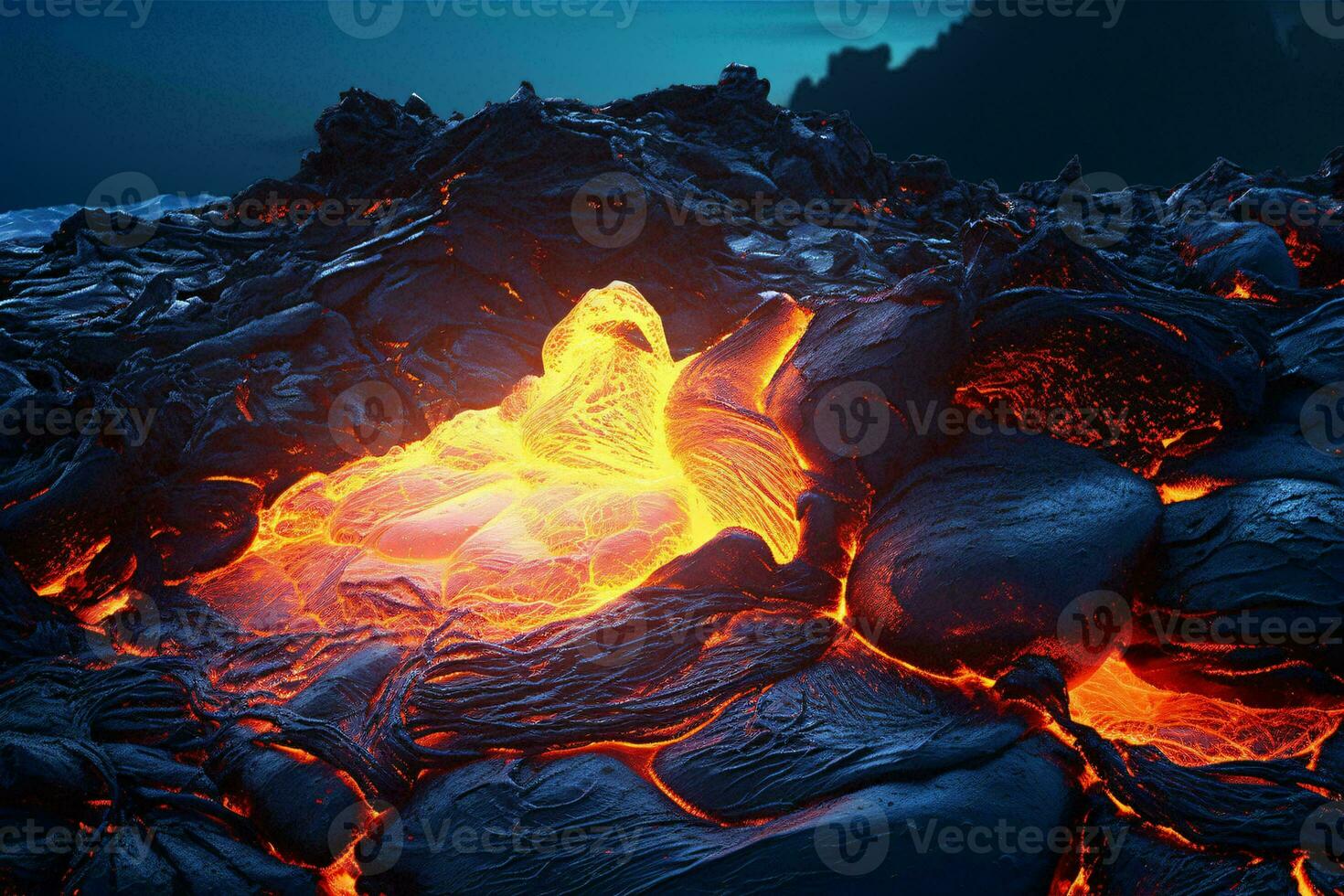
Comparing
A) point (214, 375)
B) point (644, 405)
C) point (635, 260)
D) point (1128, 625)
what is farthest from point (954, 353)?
point (214, 375)

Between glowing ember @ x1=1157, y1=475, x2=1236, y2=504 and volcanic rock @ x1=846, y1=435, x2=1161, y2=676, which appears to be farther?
glowing ember @ x1=1157, y1=475, x2=1236, y2=504

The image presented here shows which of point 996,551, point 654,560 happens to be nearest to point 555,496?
point 654,560

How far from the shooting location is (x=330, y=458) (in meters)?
4.48

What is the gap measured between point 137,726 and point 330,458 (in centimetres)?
198

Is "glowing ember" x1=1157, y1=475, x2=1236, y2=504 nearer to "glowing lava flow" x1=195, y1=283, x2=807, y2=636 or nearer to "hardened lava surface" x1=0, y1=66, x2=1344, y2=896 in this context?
"hardened lava surface" x1=0, y1=66, x2=1344, y2=896

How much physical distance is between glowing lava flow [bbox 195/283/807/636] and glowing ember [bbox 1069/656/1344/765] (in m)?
1.32

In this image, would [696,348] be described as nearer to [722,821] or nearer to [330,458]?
[330,458]

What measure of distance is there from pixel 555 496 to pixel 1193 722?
2861 mm

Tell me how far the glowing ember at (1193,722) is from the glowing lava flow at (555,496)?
1317 mm

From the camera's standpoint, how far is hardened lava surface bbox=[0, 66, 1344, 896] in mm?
2273

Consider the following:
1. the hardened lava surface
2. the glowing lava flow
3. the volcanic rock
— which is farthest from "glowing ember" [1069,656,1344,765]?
the glowing lava flow

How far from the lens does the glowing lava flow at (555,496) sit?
3.37m

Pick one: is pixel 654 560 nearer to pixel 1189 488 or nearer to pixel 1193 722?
pixel 1193 722

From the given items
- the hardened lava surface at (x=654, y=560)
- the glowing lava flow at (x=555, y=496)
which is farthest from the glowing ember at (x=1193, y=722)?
the glowing lava flow at (x=555, y=496)
